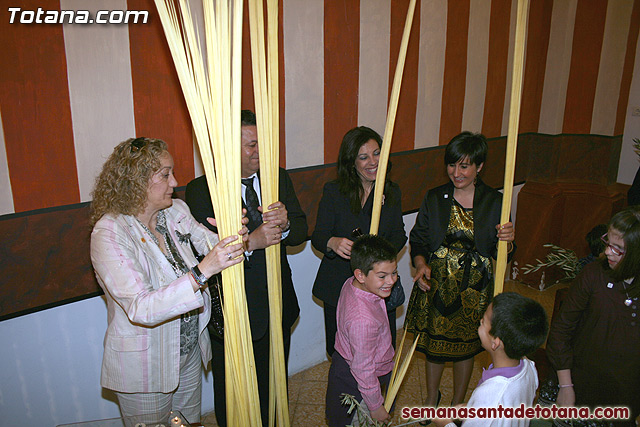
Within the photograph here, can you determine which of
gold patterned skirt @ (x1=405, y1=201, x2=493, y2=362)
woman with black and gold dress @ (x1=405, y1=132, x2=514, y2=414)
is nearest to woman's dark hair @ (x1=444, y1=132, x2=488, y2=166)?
woman with black and gold dress @ (x1=405, y1=132, x2=514, y2=414)

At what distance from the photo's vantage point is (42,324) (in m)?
2.07

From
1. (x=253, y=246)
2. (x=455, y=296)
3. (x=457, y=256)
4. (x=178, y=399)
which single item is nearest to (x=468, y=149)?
(x=457, y=256)

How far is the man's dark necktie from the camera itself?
201 cm

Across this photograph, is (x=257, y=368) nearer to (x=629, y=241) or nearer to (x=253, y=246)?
(x=253, y=246)

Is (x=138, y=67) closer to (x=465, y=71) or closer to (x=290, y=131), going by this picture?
(x=290, y=131)

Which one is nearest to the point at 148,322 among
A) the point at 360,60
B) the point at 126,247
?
the point at 126,247

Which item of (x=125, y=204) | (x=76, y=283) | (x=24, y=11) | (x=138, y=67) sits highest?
(x=24, y=11)

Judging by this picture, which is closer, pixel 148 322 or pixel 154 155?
pixel 148 322

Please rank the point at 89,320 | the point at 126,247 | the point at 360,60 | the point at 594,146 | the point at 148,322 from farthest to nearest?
the point at 594,146 → the point at 360,60 → the point at 89,320 → the point at 126,247 → the point at 148,322

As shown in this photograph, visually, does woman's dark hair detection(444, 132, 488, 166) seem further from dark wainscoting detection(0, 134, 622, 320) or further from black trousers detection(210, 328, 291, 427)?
black trousers detection(210, 328, 291, 427)

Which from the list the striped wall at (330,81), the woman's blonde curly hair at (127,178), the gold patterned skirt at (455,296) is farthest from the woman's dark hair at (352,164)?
the woman's blonde curly hair at (127,178)

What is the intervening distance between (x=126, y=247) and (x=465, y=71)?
9.77ft

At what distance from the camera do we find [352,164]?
2.30 meters

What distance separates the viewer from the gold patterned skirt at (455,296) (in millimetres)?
2346
